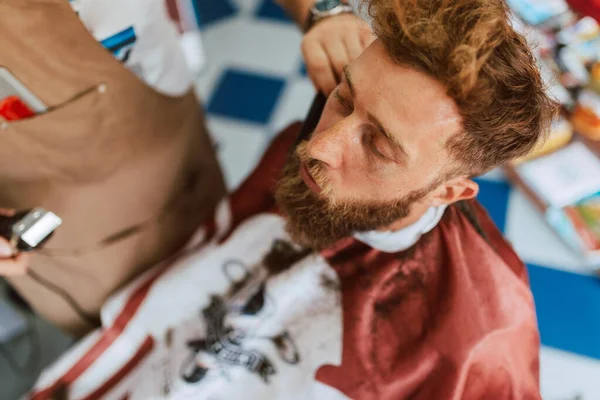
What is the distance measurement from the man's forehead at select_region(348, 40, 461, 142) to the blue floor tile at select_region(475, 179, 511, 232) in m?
1.17

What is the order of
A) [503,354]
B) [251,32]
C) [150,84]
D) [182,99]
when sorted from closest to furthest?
[503,354] → [150,84] → [182,99] → [251,32]

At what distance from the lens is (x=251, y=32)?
2.48 m

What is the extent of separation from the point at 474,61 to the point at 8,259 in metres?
0.92

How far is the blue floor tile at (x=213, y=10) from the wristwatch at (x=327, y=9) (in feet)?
5.35

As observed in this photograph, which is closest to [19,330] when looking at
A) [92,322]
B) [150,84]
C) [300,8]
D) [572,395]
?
[92,322]

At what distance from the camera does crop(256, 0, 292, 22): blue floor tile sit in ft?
8.23

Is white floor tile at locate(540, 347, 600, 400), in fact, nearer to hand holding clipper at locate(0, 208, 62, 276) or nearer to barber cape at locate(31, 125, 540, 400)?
barber cape at locate(31, 125, 540, 400)

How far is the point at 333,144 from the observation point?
0.81 metres

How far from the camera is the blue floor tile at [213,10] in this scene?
2.53 m

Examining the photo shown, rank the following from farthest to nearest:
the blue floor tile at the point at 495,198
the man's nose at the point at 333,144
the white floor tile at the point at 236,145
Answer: the white floor tile at the point at 236,145, the blue floor tile at the point at 495,198, the man's nose at the point at 333,144

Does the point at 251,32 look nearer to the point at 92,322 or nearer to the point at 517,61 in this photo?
the point at 92,322

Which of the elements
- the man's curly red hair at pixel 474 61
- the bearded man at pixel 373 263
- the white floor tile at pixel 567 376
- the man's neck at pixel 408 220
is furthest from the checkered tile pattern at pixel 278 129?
the man's curly red hair at pixel 474 61

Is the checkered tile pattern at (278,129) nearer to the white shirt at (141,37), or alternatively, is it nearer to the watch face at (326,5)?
the white shirt at (141,37)

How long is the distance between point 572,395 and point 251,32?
204 centimetres
